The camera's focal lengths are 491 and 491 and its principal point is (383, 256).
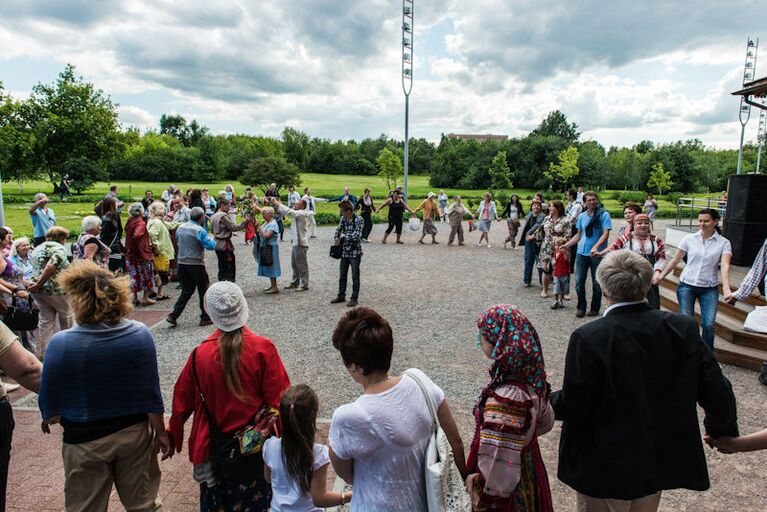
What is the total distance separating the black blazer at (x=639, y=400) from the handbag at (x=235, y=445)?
1586mm

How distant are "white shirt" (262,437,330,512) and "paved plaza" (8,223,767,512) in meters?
1.48

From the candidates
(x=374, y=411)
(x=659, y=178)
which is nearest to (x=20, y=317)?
(x=374, y=411)

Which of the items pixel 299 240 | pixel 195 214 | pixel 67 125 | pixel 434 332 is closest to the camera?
pixel 434 332

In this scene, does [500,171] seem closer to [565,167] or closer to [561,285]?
[565,167]

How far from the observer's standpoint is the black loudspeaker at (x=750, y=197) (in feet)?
32.5

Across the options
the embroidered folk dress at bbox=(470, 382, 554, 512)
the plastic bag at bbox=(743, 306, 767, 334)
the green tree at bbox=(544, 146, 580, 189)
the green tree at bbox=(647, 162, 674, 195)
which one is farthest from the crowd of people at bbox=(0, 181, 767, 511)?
the green tree at bbox=(647, 162, 674, 195)

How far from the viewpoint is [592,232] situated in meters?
8.04

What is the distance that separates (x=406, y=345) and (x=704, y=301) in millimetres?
3753

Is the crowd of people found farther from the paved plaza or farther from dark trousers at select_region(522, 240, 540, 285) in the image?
dark trousers at select_region(522, 240, 540, 285)

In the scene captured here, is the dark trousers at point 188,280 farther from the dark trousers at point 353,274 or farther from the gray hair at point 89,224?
the dark trousers at point 353,274

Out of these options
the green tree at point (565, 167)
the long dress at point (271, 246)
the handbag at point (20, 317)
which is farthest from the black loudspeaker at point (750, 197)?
the green tree at point (565, 167)

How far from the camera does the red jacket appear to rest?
2.68 metres

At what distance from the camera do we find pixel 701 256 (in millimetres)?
5578

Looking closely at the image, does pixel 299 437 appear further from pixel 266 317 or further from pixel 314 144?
pixel 314 144
